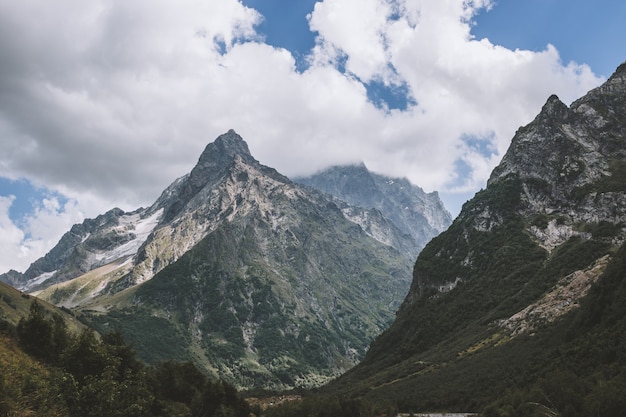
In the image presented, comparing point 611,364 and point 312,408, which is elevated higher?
point 312,408

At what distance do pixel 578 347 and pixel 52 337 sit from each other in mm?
144323

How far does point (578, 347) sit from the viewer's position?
477ft

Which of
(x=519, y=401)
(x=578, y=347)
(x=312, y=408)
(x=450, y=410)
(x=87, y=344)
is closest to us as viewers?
(x=87, y=344)

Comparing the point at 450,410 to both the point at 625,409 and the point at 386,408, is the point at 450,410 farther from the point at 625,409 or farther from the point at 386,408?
the point at 625,409

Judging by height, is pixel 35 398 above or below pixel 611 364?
above

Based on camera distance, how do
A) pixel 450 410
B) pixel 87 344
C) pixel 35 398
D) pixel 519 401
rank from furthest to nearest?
pixel 450 410 → pixel 519 401 → pixel 87 344 → pixel 35 398

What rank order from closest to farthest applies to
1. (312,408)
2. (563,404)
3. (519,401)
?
(563,404), (519,401), (312,408)

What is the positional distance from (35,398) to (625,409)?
92554 mm

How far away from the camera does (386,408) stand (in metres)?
154

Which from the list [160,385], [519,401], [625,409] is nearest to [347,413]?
[519,401]

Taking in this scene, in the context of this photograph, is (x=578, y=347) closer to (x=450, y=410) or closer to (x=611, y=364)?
(x=611, y=364)

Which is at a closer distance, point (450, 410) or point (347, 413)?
point (347, 413)

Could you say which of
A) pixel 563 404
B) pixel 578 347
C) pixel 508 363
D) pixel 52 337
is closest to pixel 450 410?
pixel 508 363

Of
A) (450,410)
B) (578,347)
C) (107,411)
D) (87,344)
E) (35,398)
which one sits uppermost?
(87,344)
